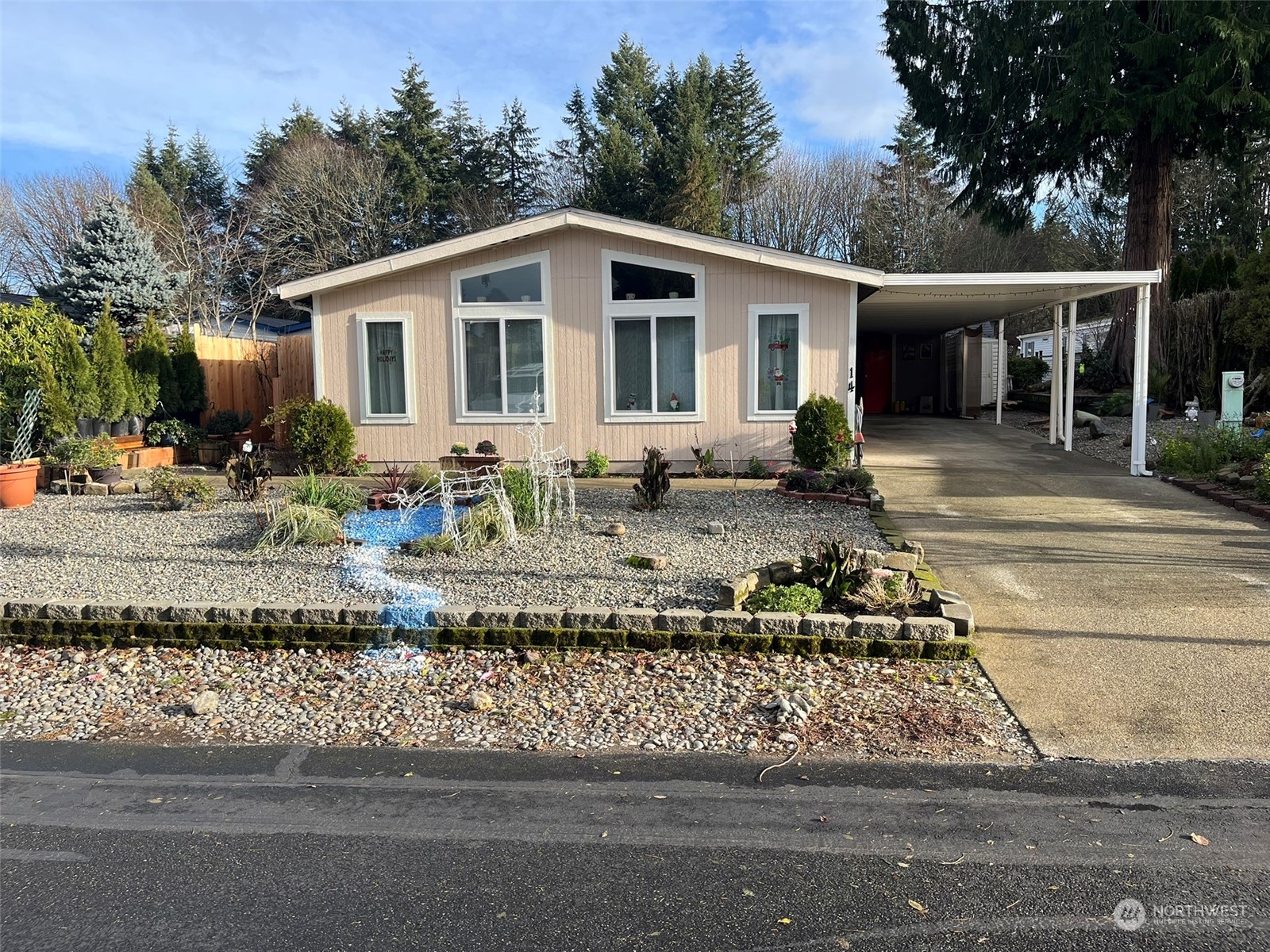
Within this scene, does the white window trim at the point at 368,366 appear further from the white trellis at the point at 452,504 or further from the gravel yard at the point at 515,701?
the gravel yard at the point at 515,701

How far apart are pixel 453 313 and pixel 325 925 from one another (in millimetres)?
10036

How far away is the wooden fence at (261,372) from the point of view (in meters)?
15.4

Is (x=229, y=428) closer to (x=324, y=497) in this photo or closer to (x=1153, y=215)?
(x=324, y=497)

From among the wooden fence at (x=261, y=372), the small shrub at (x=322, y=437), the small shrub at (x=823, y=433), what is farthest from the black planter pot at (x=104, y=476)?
the small shrub at (x=823, y=433)

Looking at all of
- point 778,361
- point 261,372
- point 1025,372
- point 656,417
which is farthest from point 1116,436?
point 261,372

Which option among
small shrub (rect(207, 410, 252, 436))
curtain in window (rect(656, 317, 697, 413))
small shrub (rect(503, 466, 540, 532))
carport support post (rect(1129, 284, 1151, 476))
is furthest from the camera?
small shrub (rect(207, 410, 252, 436))

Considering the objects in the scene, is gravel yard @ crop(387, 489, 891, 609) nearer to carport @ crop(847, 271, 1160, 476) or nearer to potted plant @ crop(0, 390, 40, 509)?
carport @ crop(847, 271, 1160, 476)

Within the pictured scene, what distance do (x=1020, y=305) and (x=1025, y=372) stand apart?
869 centimetres

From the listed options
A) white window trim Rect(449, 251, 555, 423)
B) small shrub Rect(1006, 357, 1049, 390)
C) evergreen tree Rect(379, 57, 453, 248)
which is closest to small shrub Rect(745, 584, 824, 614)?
white window trim Rect(449, 251, 555, 423)

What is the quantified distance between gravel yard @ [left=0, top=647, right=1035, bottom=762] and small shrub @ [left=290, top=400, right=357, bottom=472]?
6.08 meters

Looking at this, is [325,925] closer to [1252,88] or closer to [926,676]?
[926,676]

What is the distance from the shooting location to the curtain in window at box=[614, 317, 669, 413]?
38.2ft

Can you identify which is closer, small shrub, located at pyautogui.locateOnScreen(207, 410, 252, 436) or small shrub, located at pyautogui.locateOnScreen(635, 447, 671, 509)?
small shrub, located at pyautogui.locateOnScreen(635, 447, 671, 509)

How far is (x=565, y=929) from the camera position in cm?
254
